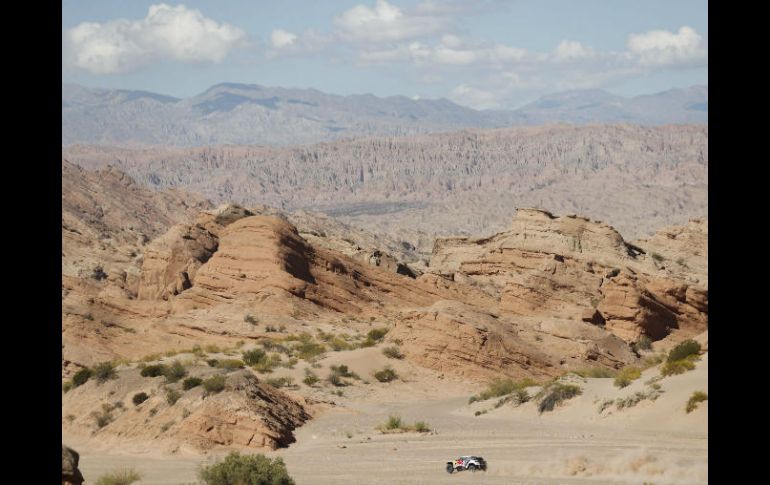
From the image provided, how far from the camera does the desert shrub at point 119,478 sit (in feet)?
58.0

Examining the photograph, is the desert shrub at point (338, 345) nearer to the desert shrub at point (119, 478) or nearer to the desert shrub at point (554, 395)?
the desert shrub at point (554, 395)

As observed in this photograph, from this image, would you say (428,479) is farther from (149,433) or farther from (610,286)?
(610,286)

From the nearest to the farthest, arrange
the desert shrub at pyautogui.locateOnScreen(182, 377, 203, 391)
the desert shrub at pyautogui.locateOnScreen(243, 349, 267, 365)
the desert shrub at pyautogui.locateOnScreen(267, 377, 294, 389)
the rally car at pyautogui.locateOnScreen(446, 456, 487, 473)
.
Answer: the rally car at pyautogui.locateOnScreen(446, 456, 487, 473), the desert shrub at pyautogui.locateOnScreen(182, 377, 203, 391), the desert shrub at pyautogui.locateOnScreen(267, 377, 294, 389), the desert shrub at pyautogui.locateOnScreen(243, 349, 267, 365)

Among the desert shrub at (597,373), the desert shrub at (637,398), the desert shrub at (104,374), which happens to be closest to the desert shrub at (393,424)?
the desert shrub at (637,398)

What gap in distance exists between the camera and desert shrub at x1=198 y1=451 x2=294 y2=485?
16.8 m

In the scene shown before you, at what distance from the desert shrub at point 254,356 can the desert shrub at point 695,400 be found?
18471mm

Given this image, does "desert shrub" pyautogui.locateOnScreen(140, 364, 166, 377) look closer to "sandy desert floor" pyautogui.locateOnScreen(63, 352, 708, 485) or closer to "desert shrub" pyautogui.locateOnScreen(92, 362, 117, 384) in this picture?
"desert shrub" pyautogui.locateOnScreen(92, 362, 117, 384)

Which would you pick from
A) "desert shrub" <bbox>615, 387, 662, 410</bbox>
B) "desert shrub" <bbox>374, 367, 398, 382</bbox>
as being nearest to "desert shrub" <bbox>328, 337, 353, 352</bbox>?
"desert shrub" <bbox>374, 367, 398, 382</bbox>

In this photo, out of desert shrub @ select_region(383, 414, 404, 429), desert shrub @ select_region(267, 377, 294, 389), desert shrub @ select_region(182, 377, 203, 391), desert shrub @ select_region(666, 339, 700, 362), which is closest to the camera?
desert shrub @ select_region(182, 377, 203, 391)

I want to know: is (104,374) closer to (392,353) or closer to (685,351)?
(392,353)

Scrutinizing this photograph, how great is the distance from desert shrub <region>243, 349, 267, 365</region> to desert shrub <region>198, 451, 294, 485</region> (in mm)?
19711

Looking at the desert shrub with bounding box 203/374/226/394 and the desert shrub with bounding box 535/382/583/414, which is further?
the desert shrub with bounding box 535/382/583/414

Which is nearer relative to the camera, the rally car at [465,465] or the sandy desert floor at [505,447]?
the sandy desert floor at [505,447]
